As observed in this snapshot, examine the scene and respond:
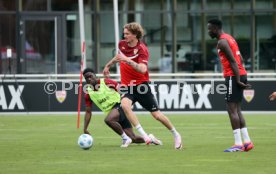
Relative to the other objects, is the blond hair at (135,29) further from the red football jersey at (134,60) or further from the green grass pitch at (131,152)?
the green grass pitch at (131,152)

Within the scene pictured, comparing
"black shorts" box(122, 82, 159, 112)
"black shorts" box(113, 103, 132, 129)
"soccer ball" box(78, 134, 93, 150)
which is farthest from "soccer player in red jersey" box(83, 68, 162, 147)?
"soccer ball" box(78, 134, 93, 150)

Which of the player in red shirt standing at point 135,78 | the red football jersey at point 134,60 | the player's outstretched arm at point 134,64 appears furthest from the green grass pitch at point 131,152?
the player's outstretched arm at point 134,64

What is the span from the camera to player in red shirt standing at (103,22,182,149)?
15.4 meters

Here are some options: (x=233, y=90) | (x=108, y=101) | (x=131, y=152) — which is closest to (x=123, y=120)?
(x=108, y=101)

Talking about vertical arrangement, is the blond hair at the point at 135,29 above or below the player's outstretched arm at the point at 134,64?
above

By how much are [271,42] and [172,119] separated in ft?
33.0

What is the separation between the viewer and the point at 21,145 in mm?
16406

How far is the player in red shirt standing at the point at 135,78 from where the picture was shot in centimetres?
1542

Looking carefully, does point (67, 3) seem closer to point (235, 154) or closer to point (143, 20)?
point (143, 20)

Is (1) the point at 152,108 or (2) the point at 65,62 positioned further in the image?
(2) the point at 65,62

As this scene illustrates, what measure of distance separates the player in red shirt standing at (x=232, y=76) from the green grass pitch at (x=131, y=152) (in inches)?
16.5

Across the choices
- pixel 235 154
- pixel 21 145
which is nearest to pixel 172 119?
pixel 21 145

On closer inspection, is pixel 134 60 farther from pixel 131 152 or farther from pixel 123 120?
pixel 131 152

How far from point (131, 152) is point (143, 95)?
1.29m
